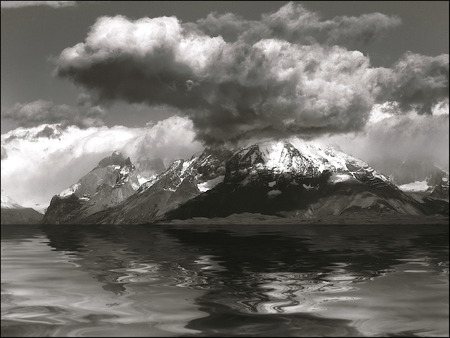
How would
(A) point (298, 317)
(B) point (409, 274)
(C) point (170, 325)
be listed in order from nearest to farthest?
(C) point (170, 325) → (A) point (298, 317) → (B) point (409, 274)

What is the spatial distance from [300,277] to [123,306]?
92.7 feet

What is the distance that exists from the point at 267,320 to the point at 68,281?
1279 inches

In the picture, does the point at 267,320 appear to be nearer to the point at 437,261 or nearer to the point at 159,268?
the point at 159,268

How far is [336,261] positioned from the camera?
296 feet

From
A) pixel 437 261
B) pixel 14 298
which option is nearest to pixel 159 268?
pixel 14 298

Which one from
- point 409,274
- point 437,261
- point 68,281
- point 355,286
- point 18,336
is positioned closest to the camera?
point 18,336

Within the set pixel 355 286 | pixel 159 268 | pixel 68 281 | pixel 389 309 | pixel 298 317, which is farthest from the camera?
pixel 159 268

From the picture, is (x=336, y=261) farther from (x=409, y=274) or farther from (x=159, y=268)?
(x=159, y=268)

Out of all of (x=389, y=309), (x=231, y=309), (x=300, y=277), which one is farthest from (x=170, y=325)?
(x=300, y=277)

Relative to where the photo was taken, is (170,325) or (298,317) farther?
(298,317)

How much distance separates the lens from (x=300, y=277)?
220ft

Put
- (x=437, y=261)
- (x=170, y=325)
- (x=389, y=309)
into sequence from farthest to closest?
(x=437, y=261)
(x=389, y=309)
(x=170, y=325)

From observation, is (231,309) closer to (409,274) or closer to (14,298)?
(14,298)

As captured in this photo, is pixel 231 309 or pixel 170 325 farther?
pixel 231 309
